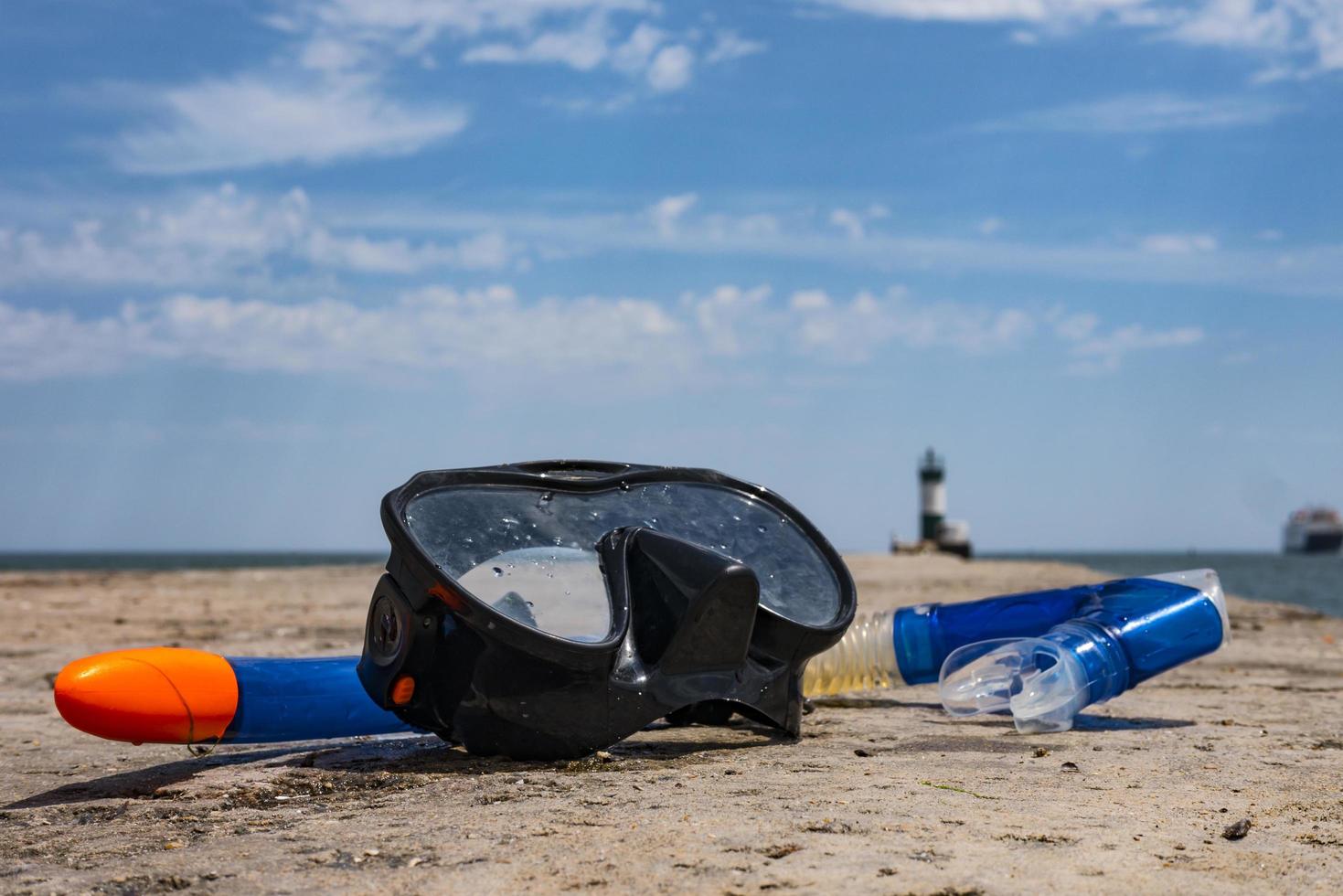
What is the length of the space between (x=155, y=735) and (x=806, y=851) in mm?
2096

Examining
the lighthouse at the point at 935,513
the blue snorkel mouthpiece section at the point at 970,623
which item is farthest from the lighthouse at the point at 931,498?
the blue snorkel mouthpiece section at the point at 970,623

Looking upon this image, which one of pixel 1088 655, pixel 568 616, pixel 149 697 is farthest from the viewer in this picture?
pixel 1088 655

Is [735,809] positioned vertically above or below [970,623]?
below

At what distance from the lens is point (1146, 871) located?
2.67 m

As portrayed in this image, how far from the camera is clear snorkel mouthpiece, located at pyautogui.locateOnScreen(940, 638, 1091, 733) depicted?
4.73 m

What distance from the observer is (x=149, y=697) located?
379 cm

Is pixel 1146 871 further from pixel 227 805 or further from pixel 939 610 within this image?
pixel 939 610

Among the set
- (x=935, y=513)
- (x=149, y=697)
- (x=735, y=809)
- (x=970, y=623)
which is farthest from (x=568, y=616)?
(x=935, y=513)

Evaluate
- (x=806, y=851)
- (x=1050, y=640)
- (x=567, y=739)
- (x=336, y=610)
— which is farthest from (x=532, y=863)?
(x=336, y=610)

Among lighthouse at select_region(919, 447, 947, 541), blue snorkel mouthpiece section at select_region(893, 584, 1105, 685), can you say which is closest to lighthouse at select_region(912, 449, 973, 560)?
lighthouse at select_region(919, 447, 947, 541)

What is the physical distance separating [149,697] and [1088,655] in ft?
10.7

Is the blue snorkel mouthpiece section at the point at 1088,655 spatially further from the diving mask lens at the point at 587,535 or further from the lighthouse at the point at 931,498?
the lighthouse at the point at 931,498

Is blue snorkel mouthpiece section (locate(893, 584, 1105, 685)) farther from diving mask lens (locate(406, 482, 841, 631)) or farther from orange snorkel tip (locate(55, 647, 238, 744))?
orange snorkel tip (locate(55, 647, 238, 744))

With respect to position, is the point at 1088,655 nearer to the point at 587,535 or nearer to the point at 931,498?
the point at 587,535
